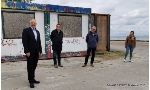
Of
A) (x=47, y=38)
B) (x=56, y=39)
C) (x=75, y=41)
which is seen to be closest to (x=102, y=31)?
(x=75, y=41)

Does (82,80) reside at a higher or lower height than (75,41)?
lower

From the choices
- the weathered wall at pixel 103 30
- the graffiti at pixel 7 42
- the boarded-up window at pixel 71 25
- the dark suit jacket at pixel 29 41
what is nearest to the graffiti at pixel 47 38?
the boarded-up window at pixel 71 25

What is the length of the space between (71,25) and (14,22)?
3048 mm

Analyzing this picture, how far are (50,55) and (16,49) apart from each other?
172 centimetres

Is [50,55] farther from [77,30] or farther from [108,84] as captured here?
[108,84]

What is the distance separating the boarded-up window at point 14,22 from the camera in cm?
913

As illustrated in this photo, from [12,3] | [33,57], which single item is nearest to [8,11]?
[12,3]

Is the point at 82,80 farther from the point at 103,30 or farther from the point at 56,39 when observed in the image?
the point at 103,30

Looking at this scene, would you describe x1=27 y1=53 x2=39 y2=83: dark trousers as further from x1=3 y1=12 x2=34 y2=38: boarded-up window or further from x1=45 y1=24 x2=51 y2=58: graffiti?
x1=45 y1=24 x2=51 y2=58: graffiti

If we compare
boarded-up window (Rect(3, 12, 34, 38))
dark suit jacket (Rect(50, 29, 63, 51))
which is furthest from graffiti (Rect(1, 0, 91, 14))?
dark suit jacket (Rect(50, 29, 63, 51))

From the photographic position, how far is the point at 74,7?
1080cm

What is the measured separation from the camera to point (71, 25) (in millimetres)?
10984

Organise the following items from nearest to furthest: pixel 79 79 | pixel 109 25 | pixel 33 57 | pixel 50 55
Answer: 1. pixel 33 57
2. pixel 79 79
3. pixel 50 55
4. pixel 109 25

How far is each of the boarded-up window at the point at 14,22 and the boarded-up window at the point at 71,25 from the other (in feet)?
5.75
